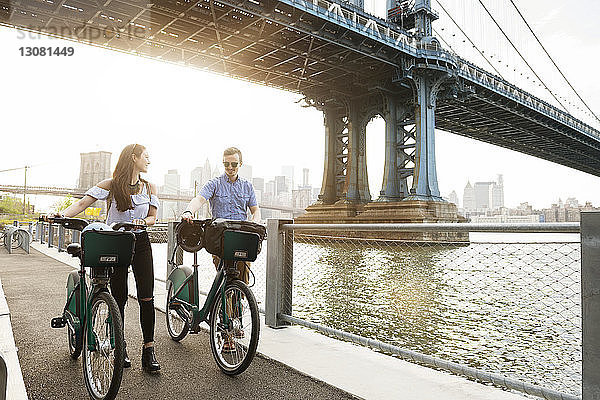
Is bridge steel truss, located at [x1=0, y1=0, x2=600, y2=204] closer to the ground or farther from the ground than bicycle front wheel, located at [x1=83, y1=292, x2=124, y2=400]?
farther from the ground

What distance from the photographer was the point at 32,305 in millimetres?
5941

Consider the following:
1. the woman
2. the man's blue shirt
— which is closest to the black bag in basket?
the woman

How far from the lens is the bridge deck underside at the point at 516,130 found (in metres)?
42.4

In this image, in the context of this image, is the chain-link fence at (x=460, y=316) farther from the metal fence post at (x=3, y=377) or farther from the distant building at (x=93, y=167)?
the distant building at (x=93, y=167)

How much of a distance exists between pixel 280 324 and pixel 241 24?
84.9 ft

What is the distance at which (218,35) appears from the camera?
96.6ft

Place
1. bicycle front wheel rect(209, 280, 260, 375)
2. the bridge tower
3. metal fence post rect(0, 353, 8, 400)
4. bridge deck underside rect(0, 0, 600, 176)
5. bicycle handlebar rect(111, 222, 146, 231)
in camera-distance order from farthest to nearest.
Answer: the bridge tower
bridge deck underside rect(0, 0, 600, 176)
bicycle front wheel rect(209, 280, 260, 375)
bicycle handlebar rect(111, 222, 146, 231)
metal fence post rect(0, 353, 8, 400)

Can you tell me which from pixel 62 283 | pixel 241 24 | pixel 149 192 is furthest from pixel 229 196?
pixel 241 24

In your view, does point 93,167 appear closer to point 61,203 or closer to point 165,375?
point 61,203

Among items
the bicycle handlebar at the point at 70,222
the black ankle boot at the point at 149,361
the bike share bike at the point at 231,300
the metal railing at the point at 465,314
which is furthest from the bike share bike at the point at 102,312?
the metal railing at the point at 465,314

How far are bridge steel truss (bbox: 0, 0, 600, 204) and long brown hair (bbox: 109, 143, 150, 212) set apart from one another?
22.4 metres

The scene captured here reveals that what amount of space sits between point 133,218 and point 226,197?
0.95 metres

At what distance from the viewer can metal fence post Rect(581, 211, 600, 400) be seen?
2293 millimetres

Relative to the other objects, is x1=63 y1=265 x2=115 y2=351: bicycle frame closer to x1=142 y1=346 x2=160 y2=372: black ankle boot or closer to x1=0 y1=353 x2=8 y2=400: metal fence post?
x1=142 y1=346 x2=160 y2=372: black ankle boot
